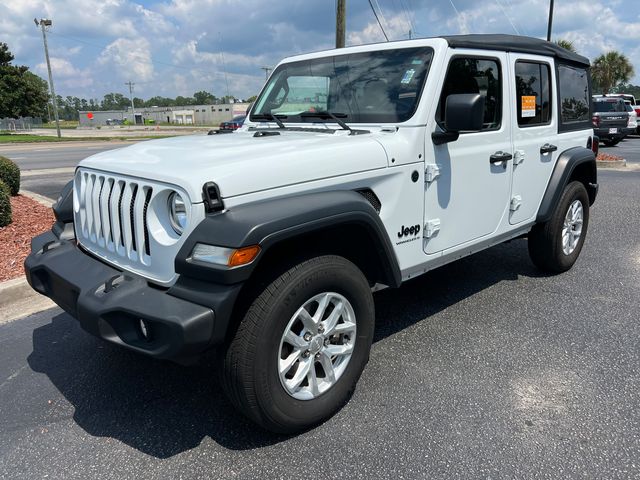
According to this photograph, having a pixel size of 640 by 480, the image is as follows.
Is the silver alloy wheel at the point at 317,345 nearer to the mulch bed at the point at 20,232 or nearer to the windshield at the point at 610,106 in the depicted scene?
the mulch bed at the point at 20,232

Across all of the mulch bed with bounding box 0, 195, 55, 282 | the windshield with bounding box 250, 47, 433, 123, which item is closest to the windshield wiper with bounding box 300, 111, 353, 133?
the windshield with bounding box 250, 47, 433, 123

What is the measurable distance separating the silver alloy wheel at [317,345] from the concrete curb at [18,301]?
2.76 m

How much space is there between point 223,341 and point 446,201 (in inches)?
70.9

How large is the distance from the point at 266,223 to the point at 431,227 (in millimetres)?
1407

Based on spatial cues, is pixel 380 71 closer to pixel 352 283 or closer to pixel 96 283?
pixel 352 283

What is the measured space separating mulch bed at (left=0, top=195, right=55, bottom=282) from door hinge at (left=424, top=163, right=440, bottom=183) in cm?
377

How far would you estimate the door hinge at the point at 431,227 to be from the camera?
10.7 feet

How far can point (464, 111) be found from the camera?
2.96m

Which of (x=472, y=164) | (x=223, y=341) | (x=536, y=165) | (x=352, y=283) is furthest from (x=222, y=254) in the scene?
(x=536, y=165)

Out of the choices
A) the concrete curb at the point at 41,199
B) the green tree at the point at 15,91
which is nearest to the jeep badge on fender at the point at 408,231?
the concrete curb at the point at 41,199

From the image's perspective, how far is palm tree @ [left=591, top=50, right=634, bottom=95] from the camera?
164 ft

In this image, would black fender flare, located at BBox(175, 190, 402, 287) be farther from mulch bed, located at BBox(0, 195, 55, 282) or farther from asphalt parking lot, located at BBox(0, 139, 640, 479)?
mulch bed, located at BBox(0, 195, 55, 282)

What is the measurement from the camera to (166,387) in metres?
3.12

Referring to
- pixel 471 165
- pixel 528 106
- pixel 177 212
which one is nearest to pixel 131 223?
pixel 177 212
